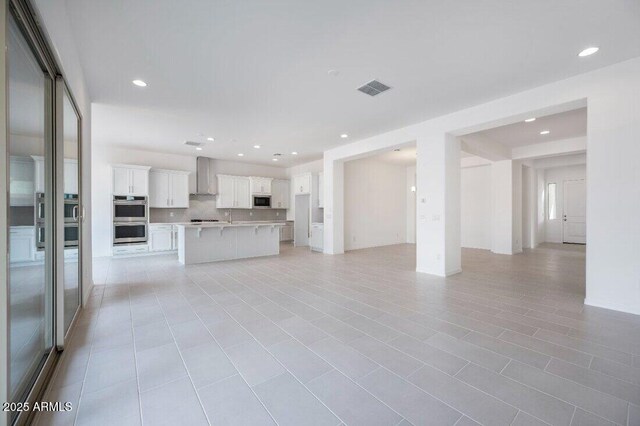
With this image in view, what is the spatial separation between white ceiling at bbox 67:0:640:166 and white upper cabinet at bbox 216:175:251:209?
4175mm

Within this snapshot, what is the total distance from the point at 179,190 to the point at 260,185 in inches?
105

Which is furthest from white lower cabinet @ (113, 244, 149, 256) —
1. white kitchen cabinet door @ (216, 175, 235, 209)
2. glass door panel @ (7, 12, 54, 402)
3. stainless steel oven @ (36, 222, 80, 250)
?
glass door panel @ (7, 12, 54, 402)

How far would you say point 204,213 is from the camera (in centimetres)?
891

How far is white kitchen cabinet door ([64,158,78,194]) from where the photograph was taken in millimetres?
2598

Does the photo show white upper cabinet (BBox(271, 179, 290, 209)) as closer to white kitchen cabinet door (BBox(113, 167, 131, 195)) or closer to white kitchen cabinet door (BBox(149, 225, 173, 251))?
white kitchen cabinet door (BBox(149, 225, 173, 251))

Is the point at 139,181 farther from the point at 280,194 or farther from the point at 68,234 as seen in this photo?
the point at 68,234

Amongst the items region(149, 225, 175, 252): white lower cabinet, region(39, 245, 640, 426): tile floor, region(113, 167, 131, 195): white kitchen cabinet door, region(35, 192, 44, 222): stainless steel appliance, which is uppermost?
region(113, 167, 131, 195): white kitchen cabinet door

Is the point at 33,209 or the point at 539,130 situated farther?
the point at 539,130

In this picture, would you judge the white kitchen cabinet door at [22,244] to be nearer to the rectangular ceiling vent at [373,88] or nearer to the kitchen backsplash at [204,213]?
the rectangular ceiling vent at [373,88]

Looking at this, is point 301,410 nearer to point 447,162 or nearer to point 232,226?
point 447,162

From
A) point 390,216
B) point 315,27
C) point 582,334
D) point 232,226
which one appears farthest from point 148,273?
point 390,216

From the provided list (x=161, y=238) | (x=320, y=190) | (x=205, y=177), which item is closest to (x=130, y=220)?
(x=161, y=238)

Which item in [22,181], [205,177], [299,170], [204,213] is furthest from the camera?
[299,170]

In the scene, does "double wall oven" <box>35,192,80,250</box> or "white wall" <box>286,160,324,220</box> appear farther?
"white wall" <box>286,160,324,220</box>
